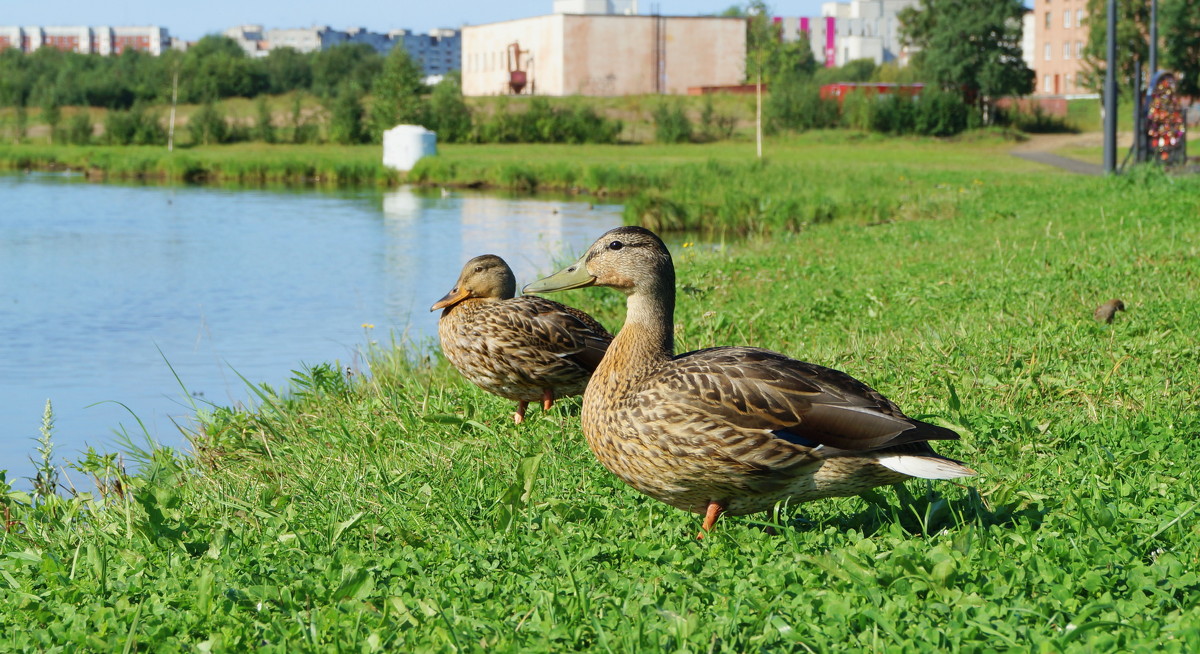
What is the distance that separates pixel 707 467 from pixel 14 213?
91.6 ft

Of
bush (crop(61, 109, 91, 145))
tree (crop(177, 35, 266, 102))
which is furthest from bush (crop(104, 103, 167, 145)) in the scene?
tree (crop(177, 35, 266, 102))

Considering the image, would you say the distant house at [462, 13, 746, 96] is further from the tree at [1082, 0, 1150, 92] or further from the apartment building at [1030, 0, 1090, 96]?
the apartment building at [1030, 0, 1090, 96]

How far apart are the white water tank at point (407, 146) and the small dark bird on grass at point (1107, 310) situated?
122ft

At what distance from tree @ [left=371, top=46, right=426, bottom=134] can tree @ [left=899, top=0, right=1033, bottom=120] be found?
2711 centimetres

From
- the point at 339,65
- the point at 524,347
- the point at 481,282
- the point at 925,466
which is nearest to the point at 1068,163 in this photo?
the point at 481,282

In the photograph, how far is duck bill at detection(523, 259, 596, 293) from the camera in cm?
455

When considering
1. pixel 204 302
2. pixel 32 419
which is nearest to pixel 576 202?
pixel 204 302

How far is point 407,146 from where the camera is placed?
43.9 m

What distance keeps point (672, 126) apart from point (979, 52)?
16984 mm

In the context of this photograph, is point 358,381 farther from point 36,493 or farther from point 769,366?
point 769,366

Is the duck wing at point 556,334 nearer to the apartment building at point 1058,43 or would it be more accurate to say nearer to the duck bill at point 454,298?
the duck bill at point 454,298

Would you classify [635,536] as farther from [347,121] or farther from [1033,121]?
[1033,121]

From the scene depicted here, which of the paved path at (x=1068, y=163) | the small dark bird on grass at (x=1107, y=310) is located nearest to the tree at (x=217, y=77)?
the paved path at (x=1068, y=163)

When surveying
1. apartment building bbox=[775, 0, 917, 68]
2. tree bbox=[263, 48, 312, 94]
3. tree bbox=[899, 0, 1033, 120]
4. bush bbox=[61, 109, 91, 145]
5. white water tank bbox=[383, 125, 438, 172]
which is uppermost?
apartment building bbox=[775, 0, 917, 68]
